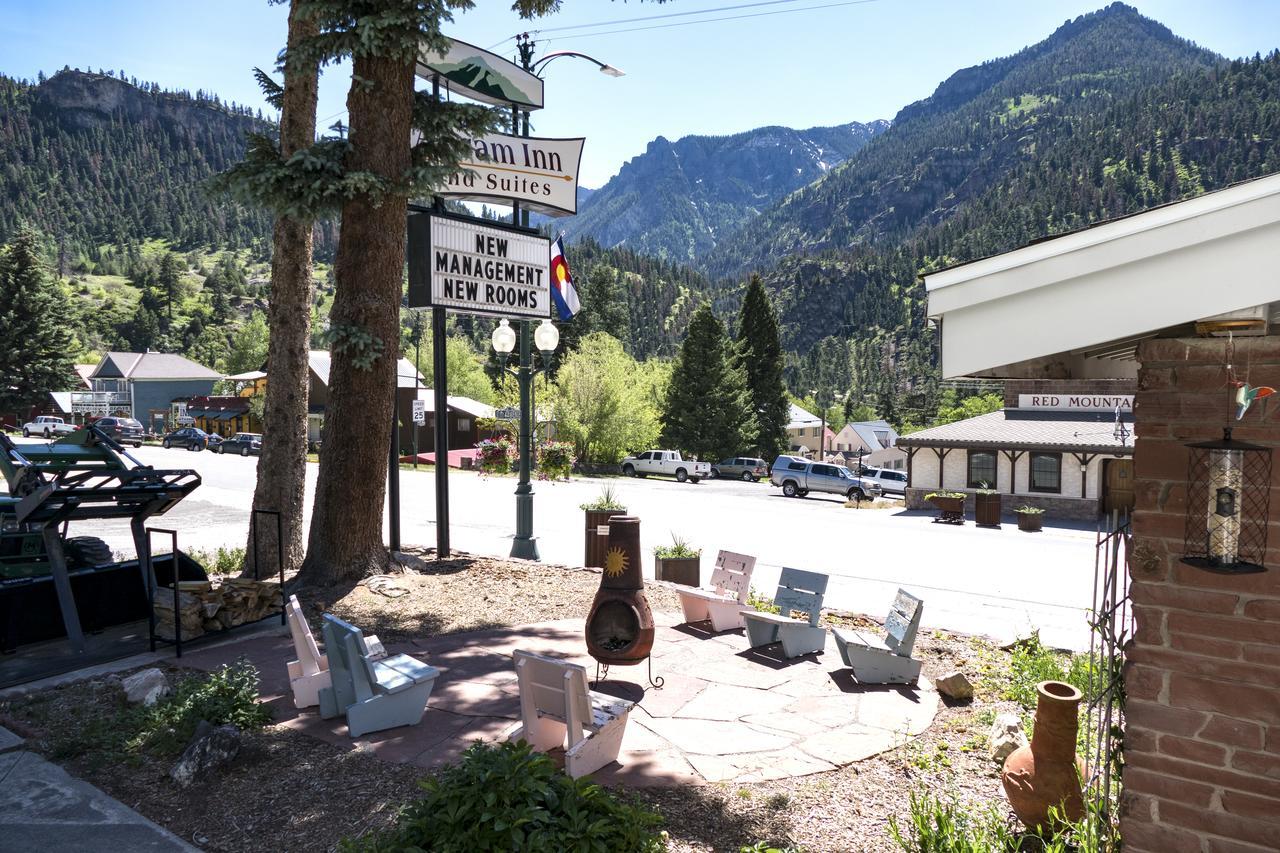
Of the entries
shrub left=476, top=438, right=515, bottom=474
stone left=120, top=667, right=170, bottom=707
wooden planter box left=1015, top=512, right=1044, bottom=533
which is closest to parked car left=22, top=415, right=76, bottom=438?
shrub left=476, top=438, right=515, bottom=474

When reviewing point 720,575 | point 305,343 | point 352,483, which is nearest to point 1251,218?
point 720,575

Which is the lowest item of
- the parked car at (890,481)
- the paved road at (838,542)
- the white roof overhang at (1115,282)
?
the parked car at (890,481)

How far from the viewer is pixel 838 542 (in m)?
17.1

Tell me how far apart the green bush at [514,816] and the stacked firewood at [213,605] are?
16.1ft

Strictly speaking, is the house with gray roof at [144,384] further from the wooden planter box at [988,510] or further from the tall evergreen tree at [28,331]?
A: the wooden planter box at [988,510]

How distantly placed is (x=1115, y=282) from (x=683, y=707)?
4389mm

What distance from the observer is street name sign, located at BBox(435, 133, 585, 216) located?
1283 centimetres

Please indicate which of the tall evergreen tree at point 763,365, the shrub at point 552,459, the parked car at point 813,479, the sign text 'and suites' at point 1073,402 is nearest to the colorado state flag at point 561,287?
the shrub at point 552,459

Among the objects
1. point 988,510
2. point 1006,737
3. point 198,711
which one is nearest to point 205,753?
point 198,711

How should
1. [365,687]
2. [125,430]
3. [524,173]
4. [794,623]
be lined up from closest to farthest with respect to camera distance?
[365,687] → [794,623] → [524,173] → [125,430]

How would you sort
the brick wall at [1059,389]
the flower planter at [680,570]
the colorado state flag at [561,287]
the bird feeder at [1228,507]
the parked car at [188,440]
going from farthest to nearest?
the parked car at [188,440]
the brick wall at [1059,389]
the colorado state flag at [561,287]
the flower planter at [680,570]
the bird feeder at [1228,507]

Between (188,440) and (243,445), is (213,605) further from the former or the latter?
(188,440)

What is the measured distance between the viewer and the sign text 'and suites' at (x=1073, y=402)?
2975 centimetres

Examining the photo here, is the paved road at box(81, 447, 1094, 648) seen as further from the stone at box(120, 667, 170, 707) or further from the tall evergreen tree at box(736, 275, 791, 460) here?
the tall evergreen tree at box(736, 275, 791, 460)
